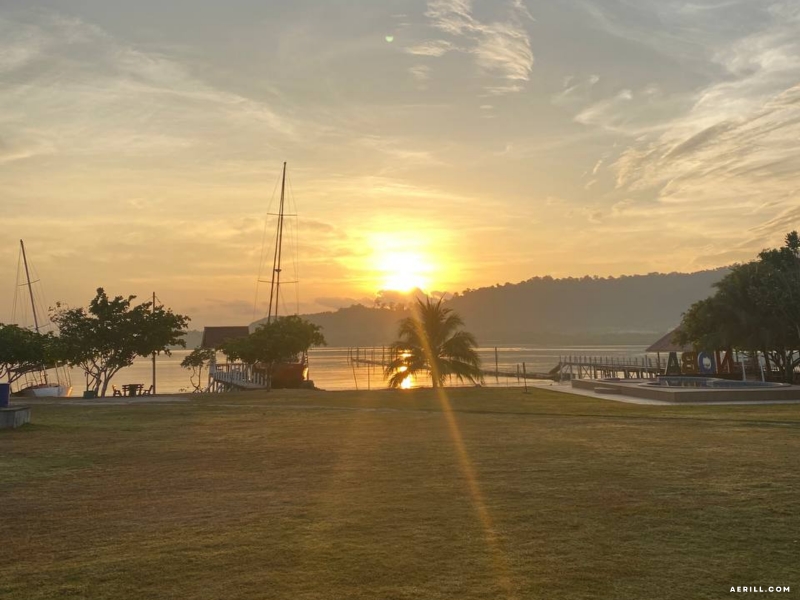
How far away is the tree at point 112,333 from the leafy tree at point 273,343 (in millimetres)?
6395

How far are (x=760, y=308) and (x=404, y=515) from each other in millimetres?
35226

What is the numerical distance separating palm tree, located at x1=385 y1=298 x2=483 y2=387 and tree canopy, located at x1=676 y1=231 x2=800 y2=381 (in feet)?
46.2

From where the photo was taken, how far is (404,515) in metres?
7.64

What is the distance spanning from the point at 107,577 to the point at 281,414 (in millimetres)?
16731

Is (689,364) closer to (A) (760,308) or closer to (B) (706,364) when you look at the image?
(B) (706,364)

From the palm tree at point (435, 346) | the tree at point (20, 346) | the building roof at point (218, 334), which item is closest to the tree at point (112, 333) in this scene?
the tree at point (20, 346)

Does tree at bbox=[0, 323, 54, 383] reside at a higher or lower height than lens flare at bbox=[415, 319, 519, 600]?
higher

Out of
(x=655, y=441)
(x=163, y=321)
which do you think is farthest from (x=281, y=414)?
(x=163, y=321)

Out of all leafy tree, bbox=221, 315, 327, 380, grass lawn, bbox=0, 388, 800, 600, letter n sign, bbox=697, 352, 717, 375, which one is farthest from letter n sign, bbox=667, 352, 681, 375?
grass lawn, bbox=0, 388, 800, 600

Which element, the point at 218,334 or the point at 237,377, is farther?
the point at 218,334

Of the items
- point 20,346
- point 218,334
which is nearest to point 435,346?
point 20,346

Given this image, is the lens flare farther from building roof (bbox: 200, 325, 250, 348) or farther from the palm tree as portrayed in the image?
building roof (bbox: 200, 325, 250, 348)

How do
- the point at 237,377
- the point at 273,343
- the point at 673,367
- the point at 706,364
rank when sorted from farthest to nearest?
1. the point at 237,377
2. the point at 273,343
3. the point at 673,367
4. the point at 706,364

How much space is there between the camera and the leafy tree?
4509cm
